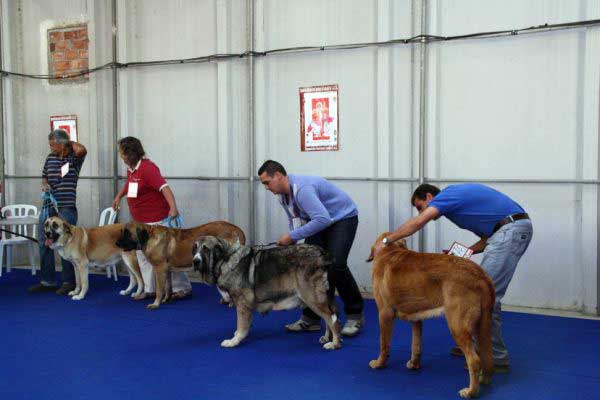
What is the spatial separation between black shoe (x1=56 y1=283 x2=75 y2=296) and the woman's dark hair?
1788 mm

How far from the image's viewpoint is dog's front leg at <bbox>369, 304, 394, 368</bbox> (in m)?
4.36

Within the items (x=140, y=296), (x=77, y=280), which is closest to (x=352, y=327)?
(x=140, y=296)

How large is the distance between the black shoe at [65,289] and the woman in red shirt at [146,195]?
1.06 meters

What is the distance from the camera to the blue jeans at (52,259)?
24.2 ft

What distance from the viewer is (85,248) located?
285 inches

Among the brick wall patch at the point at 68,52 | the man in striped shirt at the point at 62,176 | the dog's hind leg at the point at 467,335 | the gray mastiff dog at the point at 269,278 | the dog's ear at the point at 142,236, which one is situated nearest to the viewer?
the dog's hind leg at the point at 467,335

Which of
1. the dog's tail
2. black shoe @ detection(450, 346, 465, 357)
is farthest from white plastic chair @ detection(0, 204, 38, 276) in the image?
the dog's tail

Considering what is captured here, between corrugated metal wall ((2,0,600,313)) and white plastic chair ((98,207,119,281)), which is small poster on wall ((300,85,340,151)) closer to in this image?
corrugated metal wall ((2,0,600,313))

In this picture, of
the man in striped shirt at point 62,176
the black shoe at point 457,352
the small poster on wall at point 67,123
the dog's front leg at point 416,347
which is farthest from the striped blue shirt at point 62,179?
the black shoe at point 457,352

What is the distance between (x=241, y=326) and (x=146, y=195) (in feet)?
7.71

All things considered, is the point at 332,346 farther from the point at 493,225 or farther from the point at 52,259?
the point at 52,259

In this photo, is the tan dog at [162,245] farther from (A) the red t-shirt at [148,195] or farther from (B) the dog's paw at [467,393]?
(B) the dog's paw at [467,393]

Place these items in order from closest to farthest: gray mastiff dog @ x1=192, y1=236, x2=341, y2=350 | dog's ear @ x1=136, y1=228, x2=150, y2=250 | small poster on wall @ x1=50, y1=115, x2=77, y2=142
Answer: gray mastiff dog @ x1=192, y1=236, x2=341, y2=350
dog's ear @ x1=136, y1=228, x2=150, y2=250
small poster on wall @ x1=50, y1=115, x2=77, y2=142

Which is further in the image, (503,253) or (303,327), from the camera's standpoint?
(303,327)
